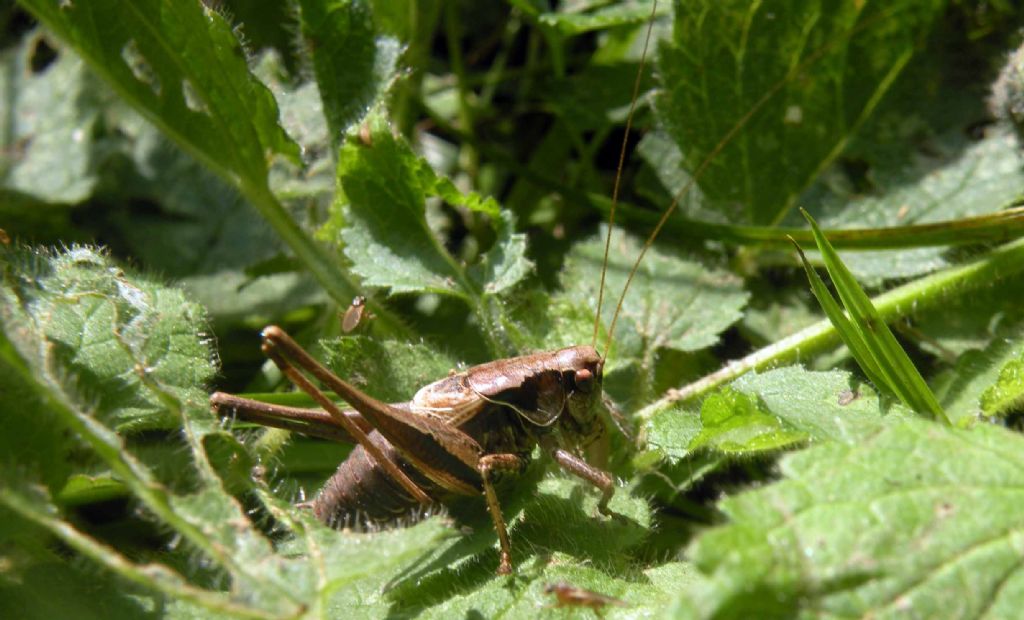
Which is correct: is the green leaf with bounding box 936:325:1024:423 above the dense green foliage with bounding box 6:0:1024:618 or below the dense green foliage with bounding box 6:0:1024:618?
below

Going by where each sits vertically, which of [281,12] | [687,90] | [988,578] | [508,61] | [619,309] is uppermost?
[281,12]

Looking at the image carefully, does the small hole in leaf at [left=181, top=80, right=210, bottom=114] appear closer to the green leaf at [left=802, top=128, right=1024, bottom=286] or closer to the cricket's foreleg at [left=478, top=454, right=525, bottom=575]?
the cricket's foreleg at [left=478, top=454, right=525, bottom=575]

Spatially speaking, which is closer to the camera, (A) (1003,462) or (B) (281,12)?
(A) (1003,462)

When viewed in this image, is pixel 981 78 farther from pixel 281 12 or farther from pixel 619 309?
pixel 281 12

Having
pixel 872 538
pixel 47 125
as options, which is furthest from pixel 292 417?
pixel 47 125

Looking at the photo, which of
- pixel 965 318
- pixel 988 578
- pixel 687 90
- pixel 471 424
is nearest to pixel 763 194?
pixel 687 90

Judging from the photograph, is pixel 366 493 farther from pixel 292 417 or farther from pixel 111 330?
pixel 111 330

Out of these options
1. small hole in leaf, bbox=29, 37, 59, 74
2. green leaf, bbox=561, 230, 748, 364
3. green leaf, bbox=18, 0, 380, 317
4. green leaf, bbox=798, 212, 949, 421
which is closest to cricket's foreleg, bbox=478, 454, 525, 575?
green leaf, bbox=561, 230, 748, 364
